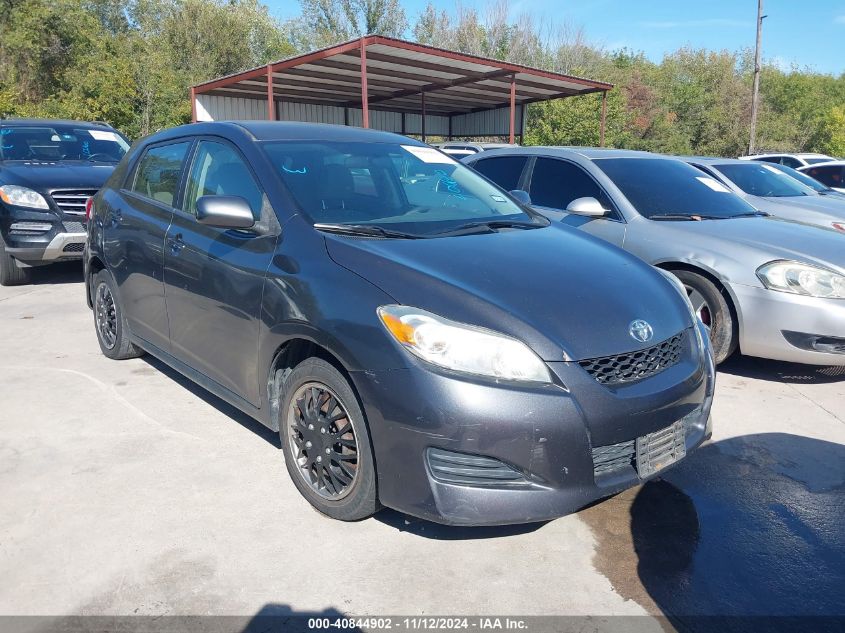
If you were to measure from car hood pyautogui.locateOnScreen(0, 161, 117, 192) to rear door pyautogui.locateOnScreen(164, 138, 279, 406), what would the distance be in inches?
173

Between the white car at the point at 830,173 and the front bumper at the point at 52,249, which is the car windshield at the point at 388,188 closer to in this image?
the front bumper at the point at 52,249

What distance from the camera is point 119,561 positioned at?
268 centimetres

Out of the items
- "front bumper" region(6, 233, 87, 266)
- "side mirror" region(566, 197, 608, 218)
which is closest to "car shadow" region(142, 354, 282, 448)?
"side mirror" region(566, 197, 608, 218)

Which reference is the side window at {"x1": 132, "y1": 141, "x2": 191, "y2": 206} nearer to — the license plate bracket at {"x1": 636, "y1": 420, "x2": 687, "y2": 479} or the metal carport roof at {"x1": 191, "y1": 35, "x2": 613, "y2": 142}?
the license plate bracket at {"x1": 636, "y1": 420, "x2": 687, "y2": 479}

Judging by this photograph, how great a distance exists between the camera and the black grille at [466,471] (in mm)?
2424

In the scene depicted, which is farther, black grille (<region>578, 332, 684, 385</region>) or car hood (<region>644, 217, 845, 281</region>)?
car hood (<region>644, 217, 845, 281</region>)

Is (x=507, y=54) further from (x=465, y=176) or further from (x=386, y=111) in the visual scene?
(x=465, y=176)

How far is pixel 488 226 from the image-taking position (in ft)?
11.5

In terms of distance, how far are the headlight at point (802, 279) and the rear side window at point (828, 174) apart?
36.3 ft

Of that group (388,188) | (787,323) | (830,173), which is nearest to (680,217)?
(787,323)

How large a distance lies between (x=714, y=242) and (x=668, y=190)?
926mm

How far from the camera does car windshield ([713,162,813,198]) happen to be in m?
8.48

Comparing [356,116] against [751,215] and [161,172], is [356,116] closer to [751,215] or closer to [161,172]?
[751,215]

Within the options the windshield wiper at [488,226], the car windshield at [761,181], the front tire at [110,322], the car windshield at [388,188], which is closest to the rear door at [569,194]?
the car windshield at [388,188]
